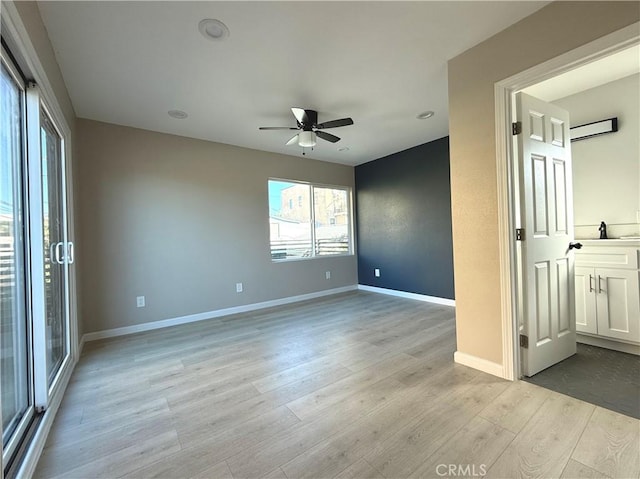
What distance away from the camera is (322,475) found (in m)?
1.25

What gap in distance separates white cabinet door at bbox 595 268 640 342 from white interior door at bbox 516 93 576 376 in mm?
341

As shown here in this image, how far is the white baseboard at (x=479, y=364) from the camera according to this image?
6.66 ft

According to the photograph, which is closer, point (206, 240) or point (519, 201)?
point (519, 201)

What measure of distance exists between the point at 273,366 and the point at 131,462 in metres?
1.11

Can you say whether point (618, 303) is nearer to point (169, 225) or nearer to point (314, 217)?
point (314, 217)

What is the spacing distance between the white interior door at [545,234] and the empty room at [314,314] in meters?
0.02

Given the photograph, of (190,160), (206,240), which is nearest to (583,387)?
(206,240)

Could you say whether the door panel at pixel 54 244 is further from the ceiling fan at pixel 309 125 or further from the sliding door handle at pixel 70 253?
the ceiling fan at pixel 309 125

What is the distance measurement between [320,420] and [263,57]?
8.32ft

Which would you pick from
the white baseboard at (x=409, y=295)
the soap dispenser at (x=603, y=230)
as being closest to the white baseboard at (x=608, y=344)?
the soap dispenser at (x=603, y=230)

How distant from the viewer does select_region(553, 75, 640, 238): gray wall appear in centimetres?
244

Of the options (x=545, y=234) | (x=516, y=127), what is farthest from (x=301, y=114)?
(x=545, y=234)

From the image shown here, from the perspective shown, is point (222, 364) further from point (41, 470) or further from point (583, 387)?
point (583, 387)

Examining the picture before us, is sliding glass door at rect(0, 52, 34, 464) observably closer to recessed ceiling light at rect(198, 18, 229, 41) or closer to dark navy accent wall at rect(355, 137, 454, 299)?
recessed ceiling light at rect(198, 18, 229, 41)
